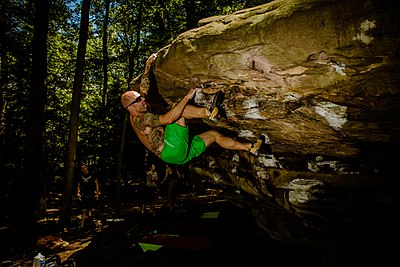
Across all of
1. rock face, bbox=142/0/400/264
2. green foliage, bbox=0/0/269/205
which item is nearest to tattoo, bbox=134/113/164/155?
rock face, bbox=142/0/400/264

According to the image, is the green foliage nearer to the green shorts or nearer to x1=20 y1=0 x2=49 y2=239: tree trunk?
x1=20 y1=0 x2=49 y2=239: tree trunk

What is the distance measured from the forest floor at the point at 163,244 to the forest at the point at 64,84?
1342 mm

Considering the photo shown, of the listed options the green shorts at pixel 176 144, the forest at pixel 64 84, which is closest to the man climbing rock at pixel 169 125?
the green shorts at pixel 176 144

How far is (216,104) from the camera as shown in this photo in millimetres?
4332

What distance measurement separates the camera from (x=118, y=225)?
35.5ft

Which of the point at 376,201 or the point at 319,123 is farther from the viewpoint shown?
the point at 376,201

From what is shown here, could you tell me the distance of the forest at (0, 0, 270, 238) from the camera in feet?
29.9

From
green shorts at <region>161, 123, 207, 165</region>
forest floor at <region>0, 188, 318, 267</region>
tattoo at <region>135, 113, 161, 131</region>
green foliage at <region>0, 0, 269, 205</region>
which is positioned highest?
green foliage at <region>0, 0, 269, 205</region>

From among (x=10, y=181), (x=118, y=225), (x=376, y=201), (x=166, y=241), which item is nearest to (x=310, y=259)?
(x=376, y=201)

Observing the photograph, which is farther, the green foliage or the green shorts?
the green foliage

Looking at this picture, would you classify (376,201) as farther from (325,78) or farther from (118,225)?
(118,225)

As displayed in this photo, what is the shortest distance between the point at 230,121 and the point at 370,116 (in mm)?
2537

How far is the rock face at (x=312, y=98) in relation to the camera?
2650mm

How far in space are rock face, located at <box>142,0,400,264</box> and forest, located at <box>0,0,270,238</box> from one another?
5770mm
